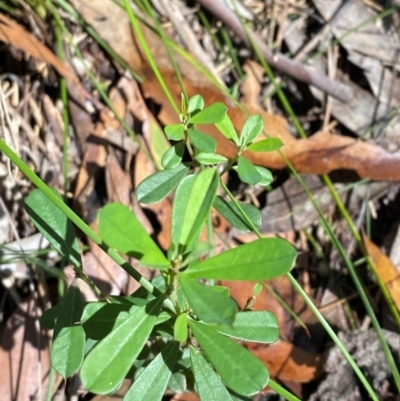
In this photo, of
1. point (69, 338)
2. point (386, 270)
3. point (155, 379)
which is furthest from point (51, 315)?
point (386, 270)

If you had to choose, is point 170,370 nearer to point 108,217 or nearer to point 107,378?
point 107,378

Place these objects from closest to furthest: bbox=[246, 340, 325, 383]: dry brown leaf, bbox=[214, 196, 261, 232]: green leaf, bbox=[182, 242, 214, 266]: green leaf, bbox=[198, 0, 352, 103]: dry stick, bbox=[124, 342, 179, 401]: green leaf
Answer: bbox=[182, 242, 214, 266]: green leaf < bbox=[124, 342, 179, 401]: green leaf < bbox=[214, 196, 261, 232]: green leaf < bbox=[246, 340, 325, 383]: dry brown leaf < bbox=[198, 0, 352, 103]: dry stick

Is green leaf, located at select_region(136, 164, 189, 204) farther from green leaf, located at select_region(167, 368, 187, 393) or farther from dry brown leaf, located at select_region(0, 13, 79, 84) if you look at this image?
dry brown leaf, located at select_region(0, 13, 79, 84)

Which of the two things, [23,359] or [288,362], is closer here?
[23,359]

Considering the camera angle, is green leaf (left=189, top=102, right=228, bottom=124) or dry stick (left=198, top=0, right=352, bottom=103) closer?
green leaf (left=189, top=102, right=228, bottom=124)

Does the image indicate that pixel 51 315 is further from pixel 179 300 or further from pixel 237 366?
pixel 237 366

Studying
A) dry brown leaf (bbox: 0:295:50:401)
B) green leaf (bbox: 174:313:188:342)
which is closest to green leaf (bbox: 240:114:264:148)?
green leaf (bbox: 174:313:188:342)
